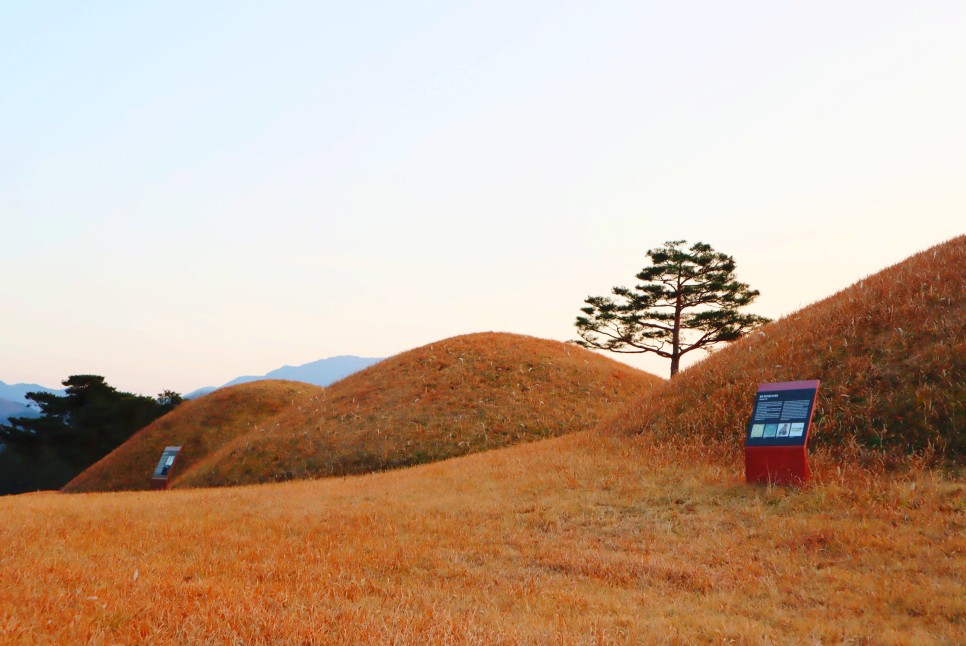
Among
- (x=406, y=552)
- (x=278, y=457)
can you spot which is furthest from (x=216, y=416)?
(x=406, y=552)

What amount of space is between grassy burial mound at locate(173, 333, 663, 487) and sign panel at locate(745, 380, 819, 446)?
14.5 metres

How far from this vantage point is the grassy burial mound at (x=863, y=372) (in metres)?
13.9

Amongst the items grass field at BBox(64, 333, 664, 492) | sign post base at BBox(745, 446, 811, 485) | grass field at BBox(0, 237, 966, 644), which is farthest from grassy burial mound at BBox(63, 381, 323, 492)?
sign post base at BBox(745, 446, 811, 485)

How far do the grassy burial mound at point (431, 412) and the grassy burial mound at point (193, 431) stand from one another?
4659 mm

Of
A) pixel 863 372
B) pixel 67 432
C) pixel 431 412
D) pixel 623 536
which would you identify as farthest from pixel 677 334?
pixel 67 432

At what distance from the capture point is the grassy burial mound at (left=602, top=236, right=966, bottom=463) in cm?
1393

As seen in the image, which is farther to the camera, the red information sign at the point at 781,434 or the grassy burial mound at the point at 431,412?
the grassy burial mound at the point at 431,412

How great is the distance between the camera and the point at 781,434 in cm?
1300

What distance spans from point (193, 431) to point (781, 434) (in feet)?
125

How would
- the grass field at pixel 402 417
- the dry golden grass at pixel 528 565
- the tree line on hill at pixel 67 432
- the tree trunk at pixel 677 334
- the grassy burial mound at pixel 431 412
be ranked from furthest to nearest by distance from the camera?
1. the tree line on hill at pixel 67 432
2. the tree trunk at pixel 677 334
3. the grass field at pixel 402 417
4. the grassy burial mound at pixel 431 412
5. the dry golden grass at pixel 528 565

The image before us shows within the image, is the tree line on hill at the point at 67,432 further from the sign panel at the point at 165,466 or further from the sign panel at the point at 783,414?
the sign panel at the point at 783,414

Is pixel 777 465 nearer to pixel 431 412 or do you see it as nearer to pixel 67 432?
pixel 431 412

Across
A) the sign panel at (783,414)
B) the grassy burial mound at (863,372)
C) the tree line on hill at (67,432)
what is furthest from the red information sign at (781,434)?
the tree line on hill at (67,432)

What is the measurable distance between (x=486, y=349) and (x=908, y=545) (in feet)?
97.3
